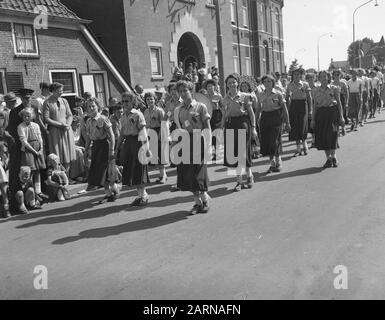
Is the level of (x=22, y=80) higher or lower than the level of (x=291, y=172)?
higher

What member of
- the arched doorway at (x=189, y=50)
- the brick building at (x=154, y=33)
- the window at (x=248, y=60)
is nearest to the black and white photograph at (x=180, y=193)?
the brick building at (x=154, y=33)

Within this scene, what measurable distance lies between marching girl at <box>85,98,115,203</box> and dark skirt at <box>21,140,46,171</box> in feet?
3.11

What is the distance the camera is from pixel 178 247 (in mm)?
5031

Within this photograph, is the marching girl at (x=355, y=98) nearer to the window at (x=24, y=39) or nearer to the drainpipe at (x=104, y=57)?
the drainpipe at (x=104, y=57)

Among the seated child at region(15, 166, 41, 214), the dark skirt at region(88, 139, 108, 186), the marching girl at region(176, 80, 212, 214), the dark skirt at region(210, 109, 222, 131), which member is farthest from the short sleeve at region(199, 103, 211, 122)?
the dark skirt at region(210, 109, 222, 131)

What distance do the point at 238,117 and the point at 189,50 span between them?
16356 mm

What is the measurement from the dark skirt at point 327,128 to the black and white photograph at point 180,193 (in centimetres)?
3

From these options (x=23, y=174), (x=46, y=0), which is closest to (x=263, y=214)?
(x=23, y=174)

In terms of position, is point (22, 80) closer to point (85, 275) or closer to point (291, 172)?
point (291, 172)

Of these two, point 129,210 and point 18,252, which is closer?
point 18,252

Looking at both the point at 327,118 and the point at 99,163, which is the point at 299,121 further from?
the point at 99,163

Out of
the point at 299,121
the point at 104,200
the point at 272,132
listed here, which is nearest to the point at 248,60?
the point at 299,121
